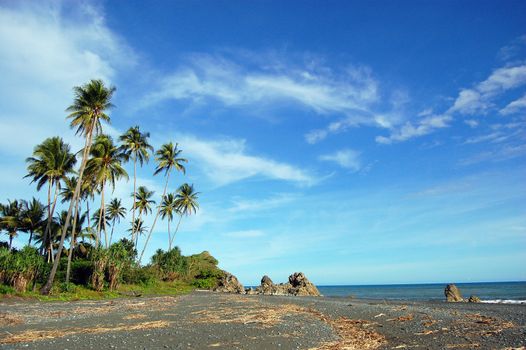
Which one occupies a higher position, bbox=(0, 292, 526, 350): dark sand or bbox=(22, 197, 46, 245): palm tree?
bbox=(22, 197, 46, 245): palm tree

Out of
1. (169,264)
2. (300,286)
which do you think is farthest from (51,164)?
(300,286)

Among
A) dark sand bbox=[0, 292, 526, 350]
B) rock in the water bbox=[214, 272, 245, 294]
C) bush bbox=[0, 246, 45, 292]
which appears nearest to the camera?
dark sand bbox=[0, 292, 526, 350]

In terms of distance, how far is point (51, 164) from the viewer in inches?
1586

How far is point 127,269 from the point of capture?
38.4 m

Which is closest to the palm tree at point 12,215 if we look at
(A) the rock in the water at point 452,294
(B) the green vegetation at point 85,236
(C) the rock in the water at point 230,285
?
(B) the green vegetation at point 85,236

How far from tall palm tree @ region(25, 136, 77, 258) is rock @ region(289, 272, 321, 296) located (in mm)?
32084

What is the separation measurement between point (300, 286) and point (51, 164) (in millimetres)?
35446

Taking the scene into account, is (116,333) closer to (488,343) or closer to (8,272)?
(488,343)

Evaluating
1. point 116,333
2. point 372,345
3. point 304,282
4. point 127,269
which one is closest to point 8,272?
point 127,269

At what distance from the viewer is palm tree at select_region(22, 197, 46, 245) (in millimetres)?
45562

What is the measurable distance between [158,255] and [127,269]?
16.7 metres

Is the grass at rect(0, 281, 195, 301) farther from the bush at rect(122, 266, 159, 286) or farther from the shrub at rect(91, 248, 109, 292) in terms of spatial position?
the bush at rect(122, 266, 159, 286)

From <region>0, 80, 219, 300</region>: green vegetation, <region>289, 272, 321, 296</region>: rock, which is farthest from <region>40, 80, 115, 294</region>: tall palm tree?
<region>289, 272, 321, 296</region>: rock

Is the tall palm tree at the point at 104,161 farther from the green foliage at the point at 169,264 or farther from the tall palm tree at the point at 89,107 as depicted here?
the green foliage at the point at 169,264
